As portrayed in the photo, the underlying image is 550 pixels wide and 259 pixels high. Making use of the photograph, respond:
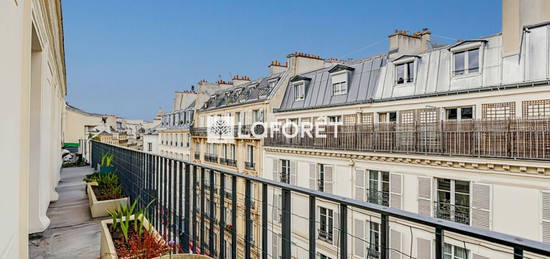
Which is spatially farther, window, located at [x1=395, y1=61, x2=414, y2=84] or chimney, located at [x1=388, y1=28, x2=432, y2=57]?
chimney, located at [x1=388, y1=28, x2=432, y2=57]

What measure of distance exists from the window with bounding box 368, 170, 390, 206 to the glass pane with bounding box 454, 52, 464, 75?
431 cm

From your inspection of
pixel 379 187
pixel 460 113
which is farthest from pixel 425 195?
pixel 460 113

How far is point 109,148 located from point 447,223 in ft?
23.1

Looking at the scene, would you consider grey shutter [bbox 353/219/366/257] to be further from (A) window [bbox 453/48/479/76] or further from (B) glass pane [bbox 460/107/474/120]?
(A) window [bbox 453/48/479/76]

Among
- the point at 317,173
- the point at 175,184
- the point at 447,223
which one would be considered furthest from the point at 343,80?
the point at 447,223

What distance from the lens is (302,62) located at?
19125 mm

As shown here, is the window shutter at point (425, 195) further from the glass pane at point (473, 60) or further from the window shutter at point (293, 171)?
the window shutter at point (293, 171)

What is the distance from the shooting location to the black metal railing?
0.99m

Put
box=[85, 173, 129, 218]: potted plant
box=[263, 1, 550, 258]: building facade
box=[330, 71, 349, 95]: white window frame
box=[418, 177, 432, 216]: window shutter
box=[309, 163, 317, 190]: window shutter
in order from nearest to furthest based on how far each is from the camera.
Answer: box=[85, 173, 129, 218]: potted plant, box=[263, 1, 550, 258]: building facade, box=[418, 177, 432, 216]: window shutter, box=[309, 163, 317, 190]: window shutter, box=[330, 71, 349, 95]: white window frame

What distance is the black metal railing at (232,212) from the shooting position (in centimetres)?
99

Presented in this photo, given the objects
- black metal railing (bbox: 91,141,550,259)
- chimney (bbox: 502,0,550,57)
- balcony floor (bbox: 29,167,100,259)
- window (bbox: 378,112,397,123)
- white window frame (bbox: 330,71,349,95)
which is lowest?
balcony floor (bbox: 29,167,100,259)

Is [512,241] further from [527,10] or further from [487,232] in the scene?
[527,10]

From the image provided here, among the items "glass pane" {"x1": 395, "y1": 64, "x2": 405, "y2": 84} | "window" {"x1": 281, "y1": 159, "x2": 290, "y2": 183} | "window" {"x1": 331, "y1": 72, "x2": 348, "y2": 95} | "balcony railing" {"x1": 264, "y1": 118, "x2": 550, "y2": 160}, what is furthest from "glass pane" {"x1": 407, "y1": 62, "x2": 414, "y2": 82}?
"window" {"x1": 281, "y1": 159, "x2": 290, "y2": 183}

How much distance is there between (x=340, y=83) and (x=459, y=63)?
212 inches
